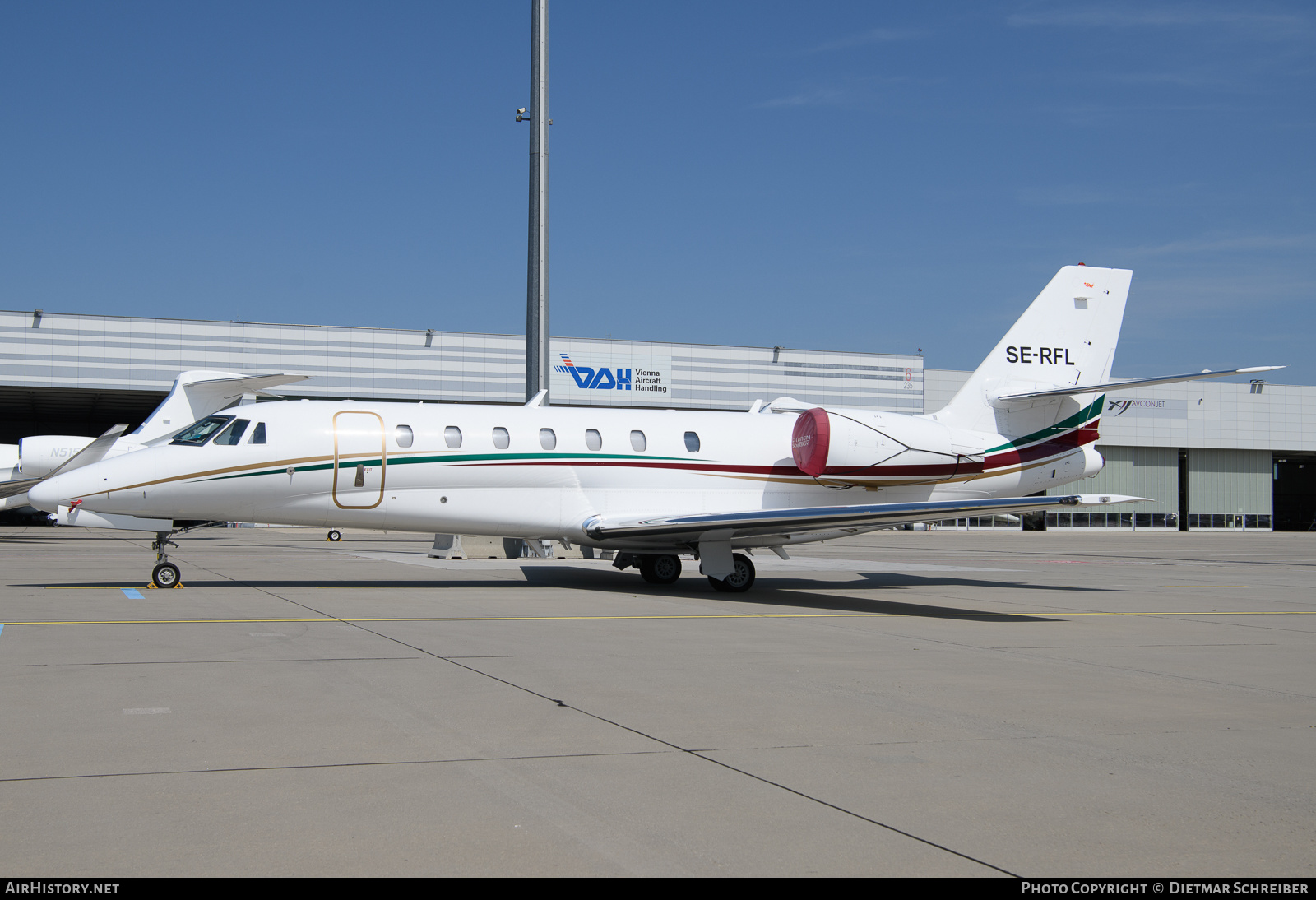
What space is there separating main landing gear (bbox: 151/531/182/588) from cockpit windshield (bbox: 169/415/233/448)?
1.46 metres

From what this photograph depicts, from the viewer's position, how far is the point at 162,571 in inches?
623

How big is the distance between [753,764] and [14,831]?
347 centimetres

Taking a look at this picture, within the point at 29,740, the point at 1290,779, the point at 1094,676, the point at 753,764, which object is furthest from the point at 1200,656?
the point at 29,740

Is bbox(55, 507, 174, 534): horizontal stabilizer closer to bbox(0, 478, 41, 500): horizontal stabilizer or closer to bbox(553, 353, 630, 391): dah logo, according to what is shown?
bbox(0, 478, 41, 500): horizontal stabilizer

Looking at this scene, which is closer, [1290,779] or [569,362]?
[1290,779]

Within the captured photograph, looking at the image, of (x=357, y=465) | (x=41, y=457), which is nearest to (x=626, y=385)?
(x=41, y=457)

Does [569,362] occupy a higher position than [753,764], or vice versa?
[569,362]

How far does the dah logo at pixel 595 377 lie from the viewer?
6431 centimetres

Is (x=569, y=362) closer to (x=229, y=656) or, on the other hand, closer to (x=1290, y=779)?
(x=229, y=656)

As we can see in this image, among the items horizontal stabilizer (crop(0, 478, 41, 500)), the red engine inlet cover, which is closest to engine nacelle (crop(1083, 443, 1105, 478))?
the red engine inlet cover

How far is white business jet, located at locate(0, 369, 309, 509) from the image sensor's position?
31.4 metres

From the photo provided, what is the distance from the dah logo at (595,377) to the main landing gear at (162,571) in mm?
48453

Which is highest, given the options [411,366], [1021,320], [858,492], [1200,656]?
[411,366]
